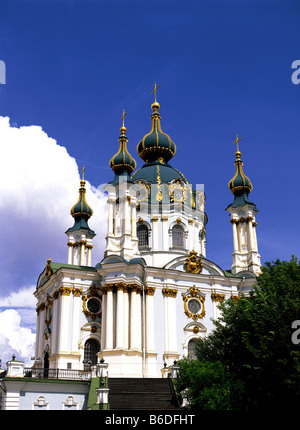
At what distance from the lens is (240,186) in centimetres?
4094

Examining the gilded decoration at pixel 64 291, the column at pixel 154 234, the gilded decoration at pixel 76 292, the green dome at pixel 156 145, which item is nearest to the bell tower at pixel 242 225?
the green dome at pixel 156 145

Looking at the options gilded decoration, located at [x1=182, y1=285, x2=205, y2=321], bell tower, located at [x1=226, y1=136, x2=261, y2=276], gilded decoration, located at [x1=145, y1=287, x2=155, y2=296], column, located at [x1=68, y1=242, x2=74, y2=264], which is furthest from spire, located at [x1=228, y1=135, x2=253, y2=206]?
column, located at [x1=68, y1=242, x2=74, y2=264]

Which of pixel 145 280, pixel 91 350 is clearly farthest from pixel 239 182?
pixel 91 350

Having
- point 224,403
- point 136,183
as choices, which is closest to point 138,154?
point 136,183

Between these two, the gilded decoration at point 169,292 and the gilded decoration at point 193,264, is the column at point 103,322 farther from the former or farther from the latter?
the gilded decoration at point 193,264

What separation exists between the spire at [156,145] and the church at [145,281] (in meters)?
0.09

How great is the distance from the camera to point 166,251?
37.1 m

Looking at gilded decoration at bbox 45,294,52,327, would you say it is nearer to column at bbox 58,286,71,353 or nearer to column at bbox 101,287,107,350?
column at bbox 58,286,71,353

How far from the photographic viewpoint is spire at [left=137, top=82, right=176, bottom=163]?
42.0m

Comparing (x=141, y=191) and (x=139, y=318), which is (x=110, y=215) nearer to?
(x=141, y=191)

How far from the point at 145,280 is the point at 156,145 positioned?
1291 cm

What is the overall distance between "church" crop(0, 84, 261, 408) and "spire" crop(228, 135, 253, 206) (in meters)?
0.08

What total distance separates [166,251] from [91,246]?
27.4 ft

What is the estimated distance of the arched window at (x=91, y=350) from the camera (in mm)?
32812
